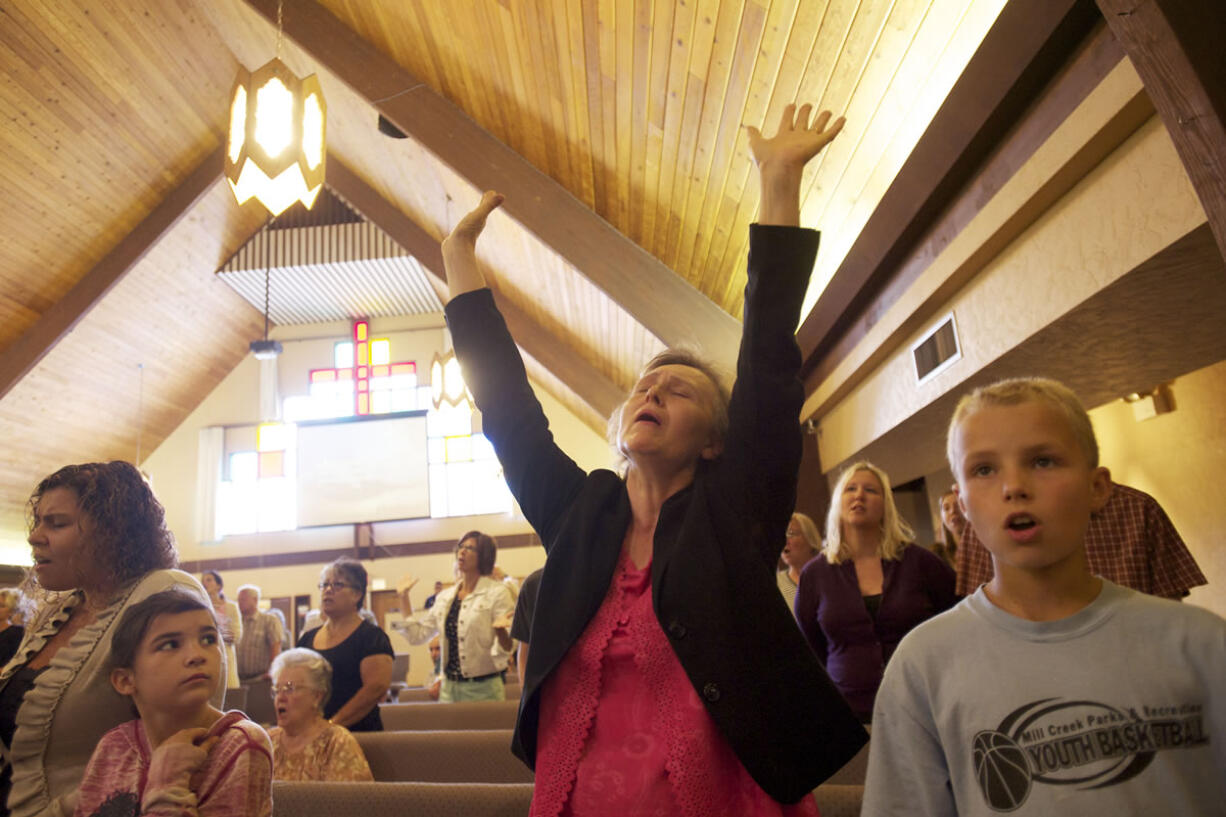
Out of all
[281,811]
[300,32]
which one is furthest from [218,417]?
[281,811]

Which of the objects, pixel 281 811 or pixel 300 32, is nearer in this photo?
pixel 281 811

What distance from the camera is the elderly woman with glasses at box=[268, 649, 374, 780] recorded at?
2633 millimetres

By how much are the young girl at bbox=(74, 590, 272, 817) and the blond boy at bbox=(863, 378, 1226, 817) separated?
3.25 ft

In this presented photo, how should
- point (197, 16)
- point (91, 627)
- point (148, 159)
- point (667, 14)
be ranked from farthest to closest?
point (148, 159)
point (197, 16)
point (667, 14)
point (91, 627)

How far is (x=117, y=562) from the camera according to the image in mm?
1774

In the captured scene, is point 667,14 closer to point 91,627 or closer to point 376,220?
point 91,627

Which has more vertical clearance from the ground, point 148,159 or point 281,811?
point 148,159

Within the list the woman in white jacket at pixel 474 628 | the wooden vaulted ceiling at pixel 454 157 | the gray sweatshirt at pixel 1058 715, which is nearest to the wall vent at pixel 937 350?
the wooden vaulted ceiling at pixel 454 157

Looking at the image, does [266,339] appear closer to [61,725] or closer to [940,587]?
[940,587]

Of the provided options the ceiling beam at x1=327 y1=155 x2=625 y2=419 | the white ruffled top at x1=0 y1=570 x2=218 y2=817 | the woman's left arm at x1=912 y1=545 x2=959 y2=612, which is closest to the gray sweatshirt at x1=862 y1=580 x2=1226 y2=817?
the white ruffled top at x1=0 y1=570 x2=218 y2=817

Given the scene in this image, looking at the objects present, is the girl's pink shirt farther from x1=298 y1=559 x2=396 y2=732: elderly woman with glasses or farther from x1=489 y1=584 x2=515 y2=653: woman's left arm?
x1=489 y1=584 x2=515 y2=653: woman's left arm

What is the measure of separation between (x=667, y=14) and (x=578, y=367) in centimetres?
623

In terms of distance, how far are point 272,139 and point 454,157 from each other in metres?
2.22

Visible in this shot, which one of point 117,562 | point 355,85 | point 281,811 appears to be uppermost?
point 355,85
